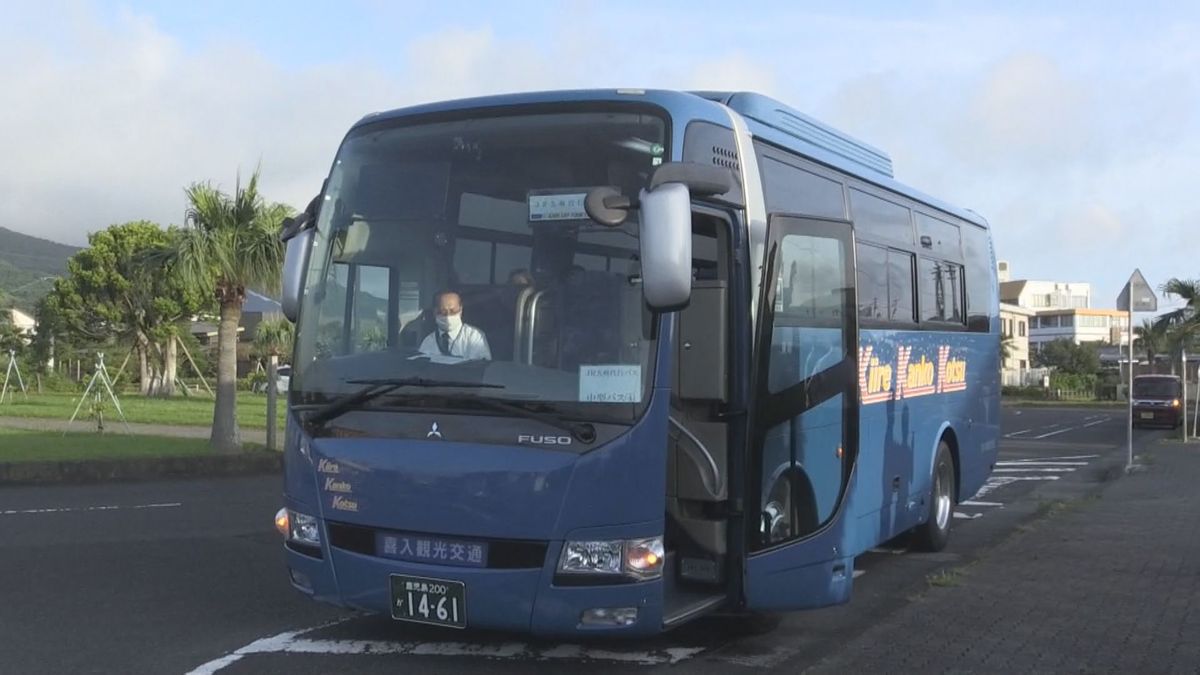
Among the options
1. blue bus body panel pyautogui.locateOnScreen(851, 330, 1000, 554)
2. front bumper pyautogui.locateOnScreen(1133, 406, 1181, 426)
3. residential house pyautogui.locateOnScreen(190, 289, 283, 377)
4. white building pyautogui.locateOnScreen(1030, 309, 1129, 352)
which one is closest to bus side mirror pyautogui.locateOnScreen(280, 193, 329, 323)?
blue bus body panel pyautogui.locateOnScreen(851, 330, 1000, 554)

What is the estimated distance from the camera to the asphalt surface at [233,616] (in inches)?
267

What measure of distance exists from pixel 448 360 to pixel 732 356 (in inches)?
64.7

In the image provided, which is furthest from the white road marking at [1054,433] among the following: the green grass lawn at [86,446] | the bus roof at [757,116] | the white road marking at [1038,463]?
the bus roof at [757,116]

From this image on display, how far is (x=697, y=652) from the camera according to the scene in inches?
279

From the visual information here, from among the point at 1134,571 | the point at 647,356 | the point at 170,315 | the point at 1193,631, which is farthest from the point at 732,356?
the point at 170,315

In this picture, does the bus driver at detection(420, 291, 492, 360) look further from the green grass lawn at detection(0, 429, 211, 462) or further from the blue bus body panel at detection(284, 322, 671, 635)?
the green grass lawn at detection(0, 429, 211, 462)

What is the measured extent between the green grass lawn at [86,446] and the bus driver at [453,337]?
13104 millimetres

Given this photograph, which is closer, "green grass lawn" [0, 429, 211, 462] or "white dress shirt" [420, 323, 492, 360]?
"white dress shirt" [420, 323, 492, 360]

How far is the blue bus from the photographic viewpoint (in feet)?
19.6

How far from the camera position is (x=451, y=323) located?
6309 millimetres

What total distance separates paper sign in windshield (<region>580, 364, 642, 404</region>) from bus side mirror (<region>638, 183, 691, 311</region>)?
46cm

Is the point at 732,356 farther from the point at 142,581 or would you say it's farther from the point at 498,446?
the point at 142,581

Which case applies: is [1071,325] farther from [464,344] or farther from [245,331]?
[464,344]

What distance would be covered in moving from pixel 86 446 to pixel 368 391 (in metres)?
15.5
